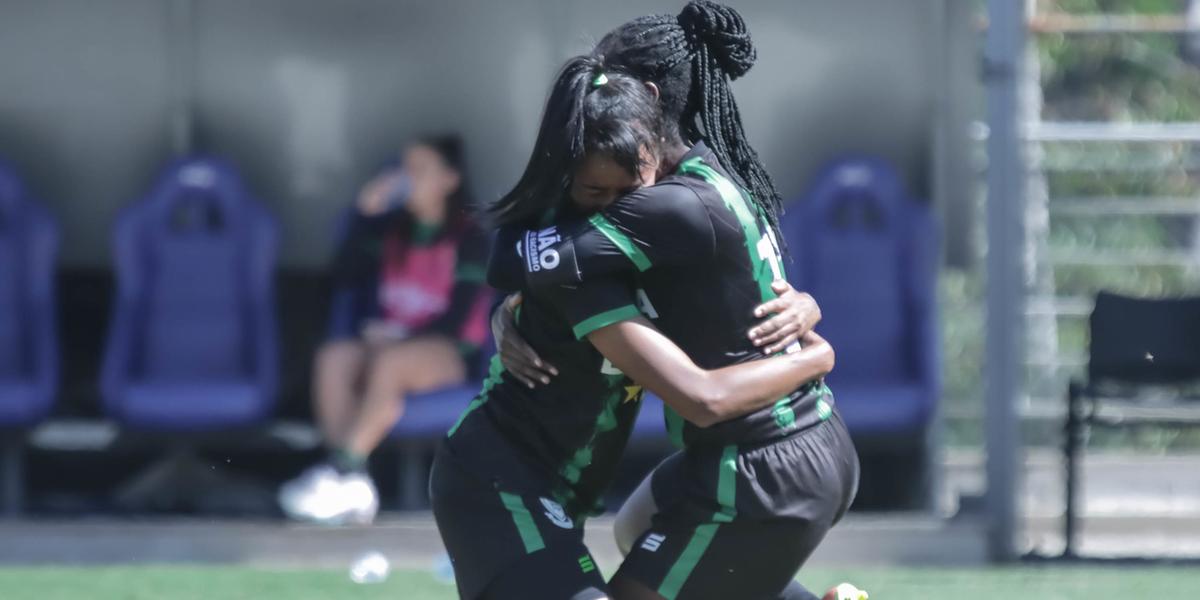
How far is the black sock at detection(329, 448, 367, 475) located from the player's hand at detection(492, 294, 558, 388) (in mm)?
3691

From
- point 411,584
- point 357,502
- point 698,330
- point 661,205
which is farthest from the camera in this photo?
point 357,502

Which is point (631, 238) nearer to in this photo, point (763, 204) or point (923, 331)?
point (763, 204)

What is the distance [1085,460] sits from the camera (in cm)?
777

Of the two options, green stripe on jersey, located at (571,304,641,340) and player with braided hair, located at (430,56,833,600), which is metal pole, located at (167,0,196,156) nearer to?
player with braided hair, located at (430,56,833,600)

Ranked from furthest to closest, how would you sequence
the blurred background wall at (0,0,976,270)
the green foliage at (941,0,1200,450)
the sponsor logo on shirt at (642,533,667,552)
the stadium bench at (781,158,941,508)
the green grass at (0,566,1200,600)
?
the green foliage at (941,0,1200,450), the blurred background wall at (0,0,976,270), the stadium bench at (781,158,941,508), the green grass at (0,566,1200,600), the sponsor logo on shirt at (642,533,667,552)

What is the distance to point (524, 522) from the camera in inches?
117

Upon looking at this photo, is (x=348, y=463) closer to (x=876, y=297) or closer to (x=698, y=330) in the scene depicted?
(x=876, y=297)

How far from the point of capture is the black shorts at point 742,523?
2.91 metres

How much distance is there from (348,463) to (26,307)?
4.77 ft

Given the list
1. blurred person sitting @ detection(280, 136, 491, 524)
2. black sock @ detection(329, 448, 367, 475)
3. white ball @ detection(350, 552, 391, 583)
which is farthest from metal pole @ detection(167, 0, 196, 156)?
white ball @ detection(350, 552, 391, 583)

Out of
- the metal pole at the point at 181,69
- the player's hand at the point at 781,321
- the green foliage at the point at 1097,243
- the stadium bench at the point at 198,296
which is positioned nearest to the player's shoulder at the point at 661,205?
the player's hand at the point at 781,321

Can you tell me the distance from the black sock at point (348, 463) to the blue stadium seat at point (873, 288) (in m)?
1.80

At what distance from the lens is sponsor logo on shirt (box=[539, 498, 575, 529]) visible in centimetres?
300

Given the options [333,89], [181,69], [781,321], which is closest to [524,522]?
[781,321]
